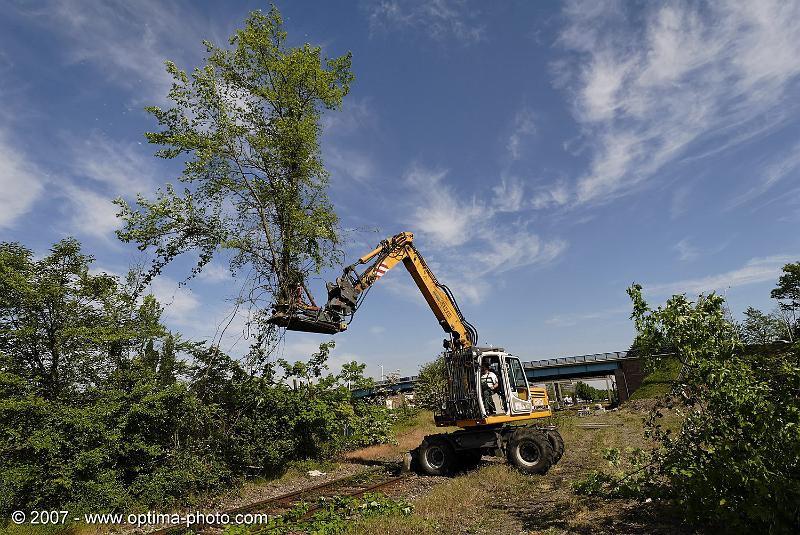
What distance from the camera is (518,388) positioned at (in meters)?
14.6

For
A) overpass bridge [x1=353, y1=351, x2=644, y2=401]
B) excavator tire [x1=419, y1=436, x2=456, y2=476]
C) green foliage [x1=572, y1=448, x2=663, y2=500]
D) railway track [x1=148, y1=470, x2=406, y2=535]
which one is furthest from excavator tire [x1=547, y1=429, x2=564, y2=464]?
overpass bridge [x1=353, y1=351, x2=644, y2=401]

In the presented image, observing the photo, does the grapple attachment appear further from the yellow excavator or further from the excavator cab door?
the excavator cab door

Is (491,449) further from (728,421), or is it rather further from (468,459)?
(728,421)

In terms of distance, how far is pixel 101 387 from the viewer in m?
13.1

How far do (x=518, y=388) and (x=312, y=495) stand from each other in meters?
7.05

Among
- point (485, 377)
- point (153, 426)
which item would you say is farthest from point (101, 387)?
point (485, 377)

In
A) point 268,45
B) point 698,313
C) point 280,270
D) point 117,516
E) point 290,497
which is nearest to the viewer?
point 698,313

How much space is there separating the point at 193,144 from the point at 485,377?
12.5m

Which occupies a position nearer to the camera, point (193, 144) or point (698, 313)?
point (698, 313)

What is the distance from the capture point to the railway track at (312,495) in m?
9.70

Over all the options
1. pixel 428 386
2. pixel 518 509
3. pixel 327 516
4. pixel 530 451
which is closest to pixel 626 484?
pixel 518 509

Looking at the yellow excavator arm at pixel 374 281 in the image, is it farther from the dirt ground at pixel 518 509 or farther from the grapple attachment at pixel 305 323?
the dirt ground at pixel 518 509

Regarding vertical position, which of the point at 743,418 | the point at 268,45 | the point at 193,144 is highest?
the point at 268,45

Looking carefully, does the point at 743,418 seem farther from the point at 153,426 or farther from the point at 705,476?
the point at 153,426
